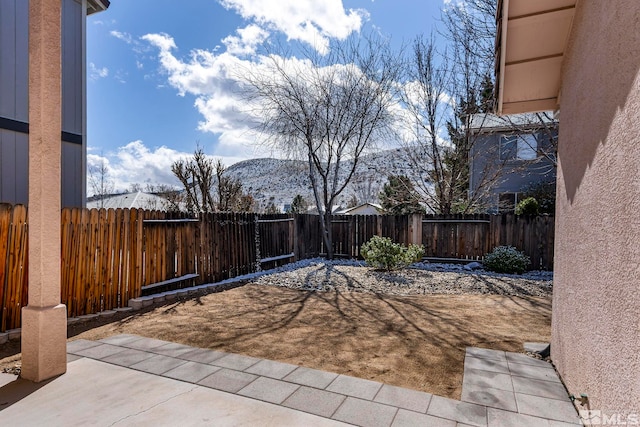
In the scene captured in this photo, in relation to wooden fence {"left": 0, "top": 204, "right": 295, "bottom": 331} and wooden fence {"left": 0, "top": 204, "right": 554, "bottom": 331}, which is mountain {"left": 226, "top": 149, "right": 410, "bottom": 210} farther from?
wooden fence {"left": 0, "top": 204, "right": 295, "bottom": 331}

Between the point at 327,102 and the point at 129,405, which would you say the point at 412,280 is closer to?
the point at 327,102

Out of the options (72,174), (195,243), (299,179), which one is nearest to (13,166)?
(72,174)

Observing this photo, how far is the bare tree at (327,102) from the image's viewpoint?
35.3 feet

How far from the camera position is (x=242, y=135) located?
11164mm

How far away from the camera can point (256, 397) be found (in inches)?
107

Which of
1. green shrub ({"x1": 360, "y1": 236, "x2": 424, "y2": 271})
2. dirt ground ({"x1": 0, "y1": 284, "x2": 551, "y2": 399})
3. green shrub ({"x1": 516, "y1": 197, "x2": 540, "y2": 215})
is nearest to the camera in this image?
dirt ground ({"x1": 0, "y1": 284, "x2": 551, "y2": 399})

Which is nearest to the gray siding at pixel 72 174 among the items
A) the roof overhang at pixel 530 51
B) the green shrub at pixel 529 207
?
the roof overhang at pixel 530 51

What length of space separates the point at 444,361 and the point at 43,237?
3.81 metres

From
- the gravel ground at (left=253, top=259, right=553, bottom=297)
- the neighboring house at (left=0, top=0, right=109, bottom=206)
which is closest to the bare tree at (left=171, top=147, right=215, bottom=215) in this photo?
the gravel ground at (left=253, top=259, right=553, bottom=297)

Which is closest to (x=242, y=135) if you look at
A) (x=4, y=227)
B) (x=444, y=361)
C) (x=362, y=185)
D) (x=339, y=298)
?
(x=339, y=298)

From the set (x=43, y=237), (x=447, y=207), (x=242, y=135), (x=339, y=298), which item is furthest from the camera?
(x=447, y=207)

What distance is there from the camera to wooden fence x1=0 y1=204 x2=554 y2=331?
4199 millimetres

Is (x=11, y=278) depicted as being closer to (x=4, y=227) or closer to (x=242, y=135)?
(x=4, y=227)

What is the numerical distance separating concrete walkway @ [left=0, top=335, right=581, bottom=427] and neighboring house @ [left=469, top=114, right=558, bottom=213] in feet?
32.4
